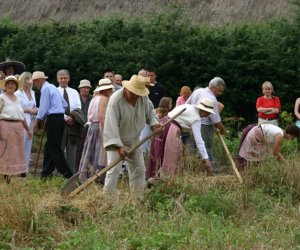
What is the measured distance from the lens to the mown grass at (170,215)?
5945mm

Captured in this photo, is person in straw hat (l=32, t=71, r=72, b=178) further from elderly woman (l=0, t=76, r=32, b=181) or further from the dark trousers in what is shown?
elderly woman (l=0, t=76, r=32, b=181)

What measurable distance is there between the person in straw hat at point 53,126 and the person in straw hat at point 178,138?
151cm

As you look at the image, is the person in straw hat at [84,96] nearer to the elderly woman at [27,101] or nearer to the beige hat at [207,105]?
the elderly woman at [27,101]

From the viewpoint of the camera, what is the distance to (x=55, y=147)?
1033 cm

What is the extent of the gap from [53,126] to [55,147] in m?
0.29

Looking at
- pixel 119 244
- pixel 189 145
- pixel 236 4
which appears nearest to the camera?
pixel 119 244

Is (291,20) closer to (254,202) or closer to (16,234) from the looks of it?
(254,202)

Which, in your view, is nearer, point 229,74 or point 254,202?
point 254,202

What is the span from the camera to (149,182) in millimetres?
8141

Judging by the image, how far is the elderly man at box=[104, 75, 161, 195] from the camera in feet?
25.4

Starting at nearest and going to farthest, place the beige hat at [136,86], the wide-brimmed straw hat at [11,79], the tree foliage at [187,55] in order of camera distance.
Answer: the beige hat at [136,86], the wide-brimmed straw hat at [11,79], the tree foliage at [187,55]

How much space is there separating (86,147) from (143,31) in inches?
350

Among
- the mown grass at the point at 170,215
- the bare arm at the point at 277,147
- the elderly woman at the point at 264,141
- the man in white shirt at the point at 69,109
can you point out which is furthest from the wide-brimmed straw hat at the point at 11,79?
the bare arm at the point at 277,147

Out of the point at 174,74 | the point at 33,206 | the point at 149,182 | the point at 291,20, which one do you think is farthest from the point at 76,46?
the point at 33,206
